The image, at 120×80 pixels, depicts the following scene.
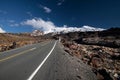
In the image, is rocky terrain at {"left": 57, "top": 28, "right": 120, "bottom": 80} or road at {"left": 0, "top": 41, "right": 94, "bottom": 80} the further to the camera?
rocky terrain at {"left": 57, "top": 28, "right": 120, "bottom": 80}

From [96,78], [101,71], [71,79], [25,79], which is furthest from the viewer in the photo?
[101,71]

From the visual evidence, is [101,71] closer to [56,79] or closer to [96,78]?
[96,78]

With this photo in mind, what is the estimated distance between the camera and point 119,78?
9688mm

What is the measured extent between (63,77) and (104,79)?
284cm

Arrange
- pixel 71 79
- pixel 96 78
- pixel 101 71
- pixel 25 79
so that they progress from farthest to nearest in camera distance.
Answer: pixel 101 71
pixel 96 78
pixel 71 79
pixel 25 79

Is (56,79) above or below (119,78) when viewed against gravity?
above

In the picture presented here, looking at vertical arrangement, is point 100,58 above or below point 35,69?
below

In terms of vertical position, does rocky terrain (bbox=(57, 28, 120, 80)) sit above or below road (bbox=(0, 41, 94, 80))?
below

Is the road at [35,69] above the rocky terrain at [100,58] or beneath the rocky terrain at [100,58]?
above

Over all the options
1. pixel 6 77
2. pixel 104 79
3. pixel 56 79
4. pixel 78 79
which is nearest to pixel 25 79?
pixel 6 77

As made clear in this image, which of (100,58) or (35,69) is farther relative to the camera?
(100,58)

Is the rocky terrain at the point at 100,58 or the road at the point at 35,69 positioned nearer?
the road at the point at 35,69

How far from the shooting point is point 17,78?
24.0 feet

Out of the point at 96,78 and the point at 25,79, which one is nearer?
the point at 25,79
